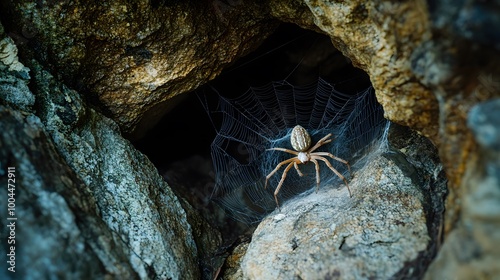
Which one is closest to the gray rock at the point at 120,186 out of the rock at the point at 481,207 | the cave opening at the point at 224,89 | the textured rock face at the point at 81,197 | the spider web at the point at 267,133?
the textured rock face at the point at 81,197

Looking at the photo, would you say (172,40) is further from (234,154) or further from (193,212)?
(234,154)

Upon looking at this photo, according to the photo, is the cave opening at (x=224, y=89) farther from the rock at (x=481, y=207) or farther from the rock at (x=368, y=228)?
the rock at (x=481, y=207)

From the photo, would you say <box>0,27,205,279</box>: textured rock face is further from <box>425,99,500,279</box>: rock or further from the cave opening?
<box>425,99,500,279</box>: rock

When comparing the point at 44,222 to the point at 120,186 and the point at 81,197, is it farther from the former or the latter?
the point at 120,186

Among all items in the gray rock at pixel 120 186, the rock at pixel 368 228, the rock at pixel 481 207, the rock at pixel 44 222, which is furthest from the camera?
the gray rock at pixel 120 186

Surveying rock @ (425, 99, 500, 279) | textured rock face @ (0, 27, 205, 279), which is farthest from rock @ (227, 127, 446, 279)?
textured rock face @ (0, 27, 205, 279)
